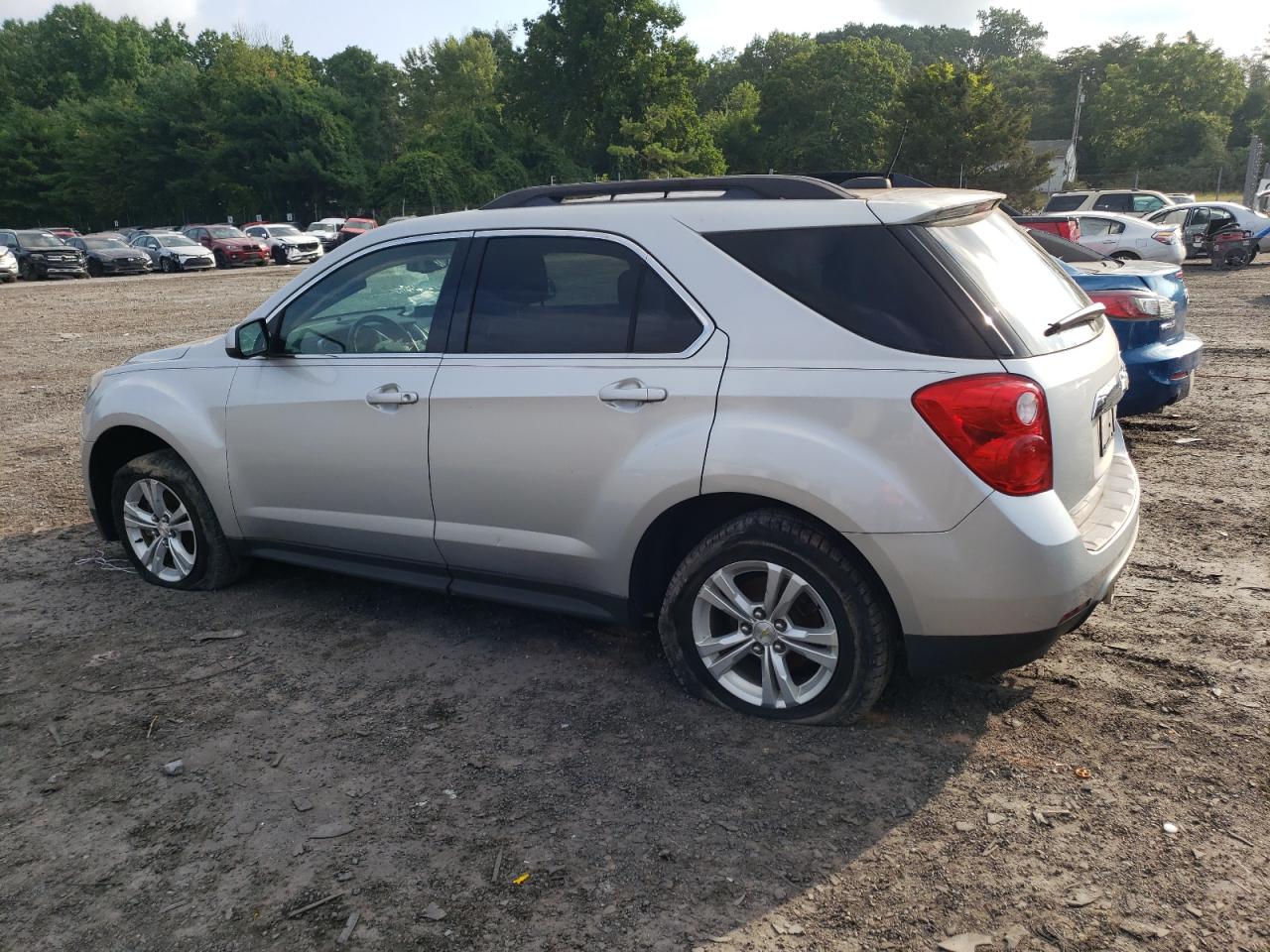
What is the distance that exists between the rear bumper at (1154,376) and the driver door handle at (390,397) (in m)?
4.80

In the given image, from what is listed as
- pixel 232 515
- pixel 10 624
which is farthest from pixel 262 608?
pixel 10 624

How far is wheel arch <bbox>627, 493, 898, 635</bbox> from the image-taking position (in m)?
3.34

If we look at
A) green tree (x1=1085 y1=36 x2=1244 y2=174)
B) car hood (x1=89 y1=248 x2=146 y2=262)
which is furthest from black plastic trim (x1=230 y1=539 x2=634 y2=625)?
green tree (x1=1085 y1=36 x2=1244 y2=174)

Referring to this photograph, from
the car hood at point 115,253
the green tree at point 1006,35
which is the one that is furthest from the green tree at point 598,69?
the green tree at point 1006,35

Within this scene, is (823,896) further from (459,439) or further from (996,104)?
(996,104)

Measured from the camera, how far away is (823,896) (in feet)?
8.92

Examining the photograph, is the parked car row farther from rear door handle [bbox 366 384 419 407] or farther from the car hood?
rear door handle [bbox 366 384 419 407]

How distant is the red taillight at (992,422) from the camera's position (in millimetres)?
3057

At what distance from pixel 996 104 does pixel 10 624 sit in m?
55.1

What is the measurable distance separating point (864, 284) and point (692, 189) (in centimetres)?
93

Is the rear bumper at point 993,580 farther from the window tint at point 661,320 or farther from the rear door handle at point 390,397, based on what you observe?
the rear door handle at point 390,397

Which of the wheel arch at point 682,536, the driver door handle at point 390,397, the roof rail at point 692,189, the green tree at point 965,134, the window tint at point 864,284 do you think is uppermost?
the green tree at point 965,134

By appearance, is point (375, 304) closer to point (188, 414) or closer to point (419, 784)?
point (188, 414)

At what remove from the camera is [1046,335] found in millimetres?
3312
